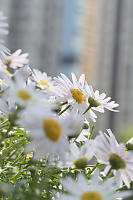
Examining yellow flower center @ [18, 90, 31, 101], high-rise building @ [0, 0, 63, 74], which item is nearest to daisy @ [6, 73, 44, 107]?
yellow flower center @ [18, 90, 31, 101]

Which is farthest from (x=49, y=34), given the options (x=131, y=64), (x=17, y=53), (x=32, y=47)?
(x=17, y=53)

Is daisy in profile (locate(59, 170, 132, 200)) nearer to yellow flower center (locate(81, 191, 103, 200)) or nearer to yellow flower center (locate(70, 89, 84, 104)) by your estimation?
yellow flower center (locate(81, 191, 103, 200))

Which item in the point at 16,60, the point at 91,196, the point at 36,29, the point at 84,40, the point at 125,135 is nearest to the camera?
the point at 91,196

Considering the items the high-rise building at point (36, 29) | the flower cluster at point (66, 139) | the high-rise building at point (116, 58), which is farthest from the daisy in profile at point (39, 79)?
the high-rise building at point (36, 29)

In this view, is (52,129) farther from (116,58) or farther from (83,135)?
(116,58)

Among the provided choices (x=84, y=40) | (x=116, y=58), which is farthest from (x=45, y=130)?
(x=84, y=40)

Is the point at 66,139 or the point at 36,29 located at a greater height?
the point at 36,29

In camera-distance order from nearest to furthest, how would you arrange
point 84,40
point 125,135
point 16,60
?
point 16,60
point 125,135
point 84,40
